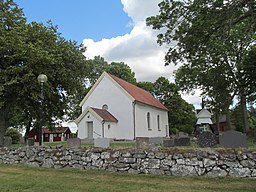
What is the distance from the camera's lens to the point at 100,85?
29984mm

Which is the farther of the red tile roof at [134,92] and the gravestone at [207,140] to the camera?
the red tile roof at [134,92]

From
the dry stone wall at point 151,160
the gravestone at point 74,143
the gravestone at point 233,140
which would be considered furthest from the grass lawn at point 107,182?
the gravestone at point 233,140

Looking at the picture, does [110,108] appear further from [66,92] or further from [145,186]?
[145,186]

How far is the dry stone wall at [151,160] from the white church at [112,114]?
13579 millimetres

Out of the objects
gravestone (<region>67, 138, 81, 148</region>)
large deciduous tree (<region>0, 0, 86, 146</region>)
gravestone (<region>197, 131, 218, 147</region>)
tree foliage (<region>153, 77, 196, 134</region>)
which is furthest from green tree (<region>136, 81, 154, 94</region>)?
gravestone (<region>67, 138, 81, 148</region>)

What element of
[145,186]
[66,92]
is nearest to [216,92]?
[66,92]

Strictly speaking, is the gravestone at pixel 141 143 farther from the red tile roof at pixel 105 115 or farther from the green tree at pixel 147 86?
the green tree at pixel 147 86

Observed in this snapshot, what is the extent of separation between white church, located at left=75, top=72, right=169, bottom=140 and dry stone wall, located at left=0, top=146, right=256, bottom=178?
13.6 meters

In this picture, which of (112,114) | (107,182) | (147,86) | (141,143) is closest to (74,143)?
(141,143)

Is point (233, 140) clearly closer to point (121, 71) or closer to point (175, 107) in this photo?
point (175, 107)

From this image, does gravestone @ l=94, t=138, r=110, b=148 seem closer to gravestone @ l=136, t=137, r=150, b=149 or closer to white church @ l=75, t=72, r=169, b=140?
gravestone @ l=136, t=137, r=150, b=149

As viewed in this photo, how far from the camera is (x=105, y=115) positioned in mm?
27656

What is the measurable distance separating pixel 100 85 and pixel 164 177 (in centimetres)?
2093

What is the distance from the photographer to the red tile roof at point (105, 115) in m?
26.9
